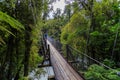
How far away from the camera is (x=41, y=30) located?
6.06 metres

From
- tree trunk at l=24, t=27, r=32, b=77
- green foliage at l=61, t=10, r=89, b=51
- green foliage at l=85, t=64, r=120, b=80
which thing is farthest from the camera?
green foliage at l=61, t=10, r=89, b=51

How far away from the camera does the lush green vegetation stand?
3569 mm

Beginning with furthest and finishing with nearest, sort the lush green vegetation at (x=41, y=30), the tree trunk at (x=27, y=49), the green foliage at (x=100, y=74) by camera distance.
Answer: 1. the tree trunk at (x=27, y=49)
2. the lush green vegetation at (x=41, y=30)
3. the green foliage at (x=100, y=74)

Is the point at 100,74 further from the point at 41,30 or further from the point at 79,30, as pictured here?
the point at 79,30

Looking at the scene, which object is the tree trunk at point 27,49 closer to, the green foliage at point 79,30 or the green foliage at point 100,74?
the green foliage at point 100,74

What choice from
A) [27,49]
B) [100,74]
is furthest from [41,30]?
[100,74]

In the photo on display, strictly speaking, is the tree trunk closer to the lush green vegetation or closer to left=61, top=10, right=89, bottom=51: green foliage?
the lush green vegetation

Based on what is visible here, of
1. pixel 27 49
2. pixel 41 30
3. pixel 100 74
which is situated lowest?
pixel 100 74

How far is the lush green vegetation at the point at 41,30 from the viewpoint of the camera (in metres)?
3.57

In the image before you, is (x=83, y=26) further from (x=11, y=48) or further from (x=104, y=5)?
(x=11, y=48)

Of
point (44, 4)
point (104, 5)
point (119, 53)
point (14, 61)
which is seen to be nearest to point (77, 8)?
point (104, 5)

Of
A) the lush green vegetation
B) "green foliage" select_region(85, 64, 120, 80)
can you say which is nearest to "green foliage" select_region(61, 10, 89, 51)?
→ the lush green vegetation

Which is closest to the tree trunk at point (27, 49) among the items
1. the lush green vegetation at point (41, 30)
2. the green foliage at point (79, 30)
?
the lush green vegetation at point (41, 30)

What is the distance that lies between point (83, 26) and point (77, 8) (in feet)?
3.68
